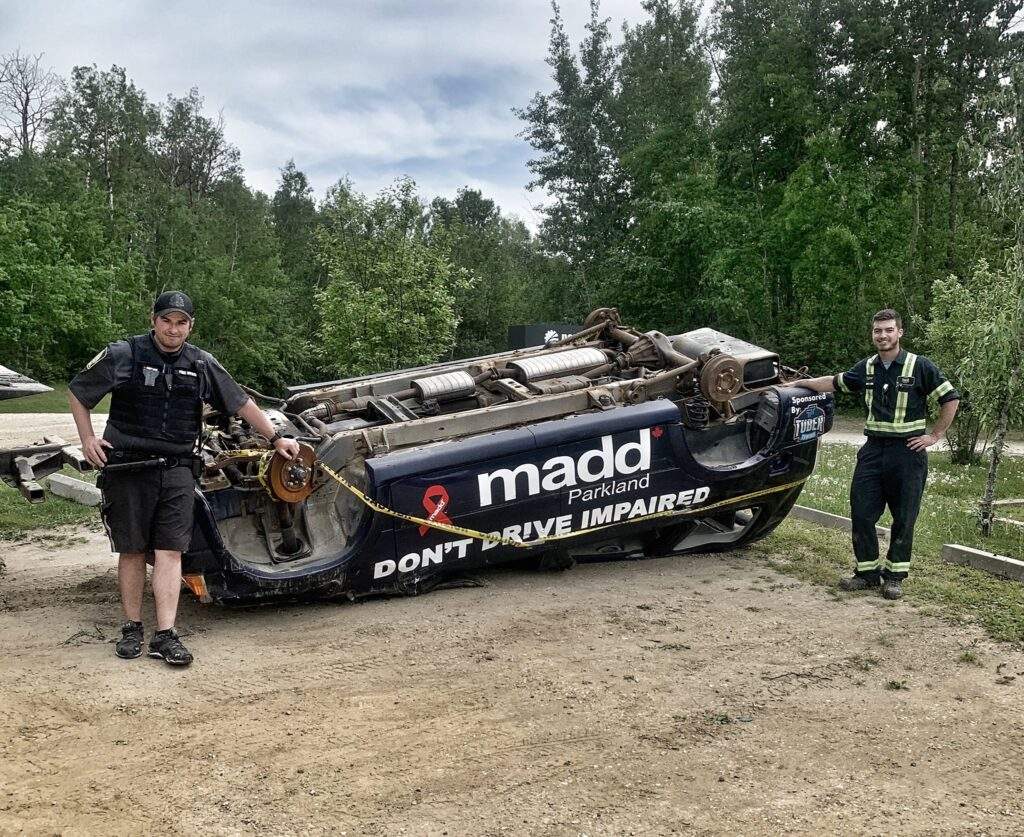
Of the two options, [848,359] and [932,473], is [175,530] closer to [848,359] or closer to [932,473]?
[932,473]

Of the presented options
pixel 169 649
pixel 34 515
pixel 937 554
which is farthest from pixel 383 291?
pixel 169 649

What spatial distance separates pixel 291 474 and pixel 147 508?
91cm

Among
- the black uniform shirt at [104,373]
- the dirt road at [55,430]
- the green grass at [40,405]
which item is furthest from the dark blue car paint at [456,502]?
the green grass at [40,405]

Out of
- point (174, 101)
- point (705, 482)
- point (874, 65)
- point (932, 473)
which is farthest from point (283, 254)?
point (705, 482)

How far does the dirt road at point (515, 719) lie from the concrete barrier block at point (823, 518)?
2.52m

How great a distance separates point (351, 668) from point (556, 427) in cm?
214

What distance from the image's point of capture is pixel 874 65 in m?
27.2

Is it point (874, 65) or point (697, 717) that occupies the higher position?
point (874, 65)

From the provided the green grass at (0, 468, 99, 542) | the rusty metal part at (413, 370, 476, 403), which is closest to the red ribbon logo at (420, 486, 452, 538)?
the rusty metal part at (413, 370, 476, 403)

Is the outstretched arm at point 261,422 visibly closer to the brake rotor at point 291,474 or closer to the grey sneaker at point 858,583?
the brake rotor at point 291,474

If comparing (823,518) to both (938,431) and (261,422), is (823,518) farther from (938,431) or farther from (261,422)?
(261,422)

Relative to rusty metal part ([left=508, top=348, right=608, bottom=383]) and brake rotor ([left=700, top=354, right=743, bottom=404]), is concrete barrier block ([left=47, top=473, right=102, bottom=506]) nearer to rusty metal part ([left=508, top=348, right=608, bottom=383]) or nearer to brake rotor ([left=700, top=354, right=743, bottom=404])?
rusty metal part ([left=508, top=348, right=608, bottom=383])

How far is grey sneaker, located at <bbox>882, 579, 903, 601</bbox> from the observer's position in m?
6.09

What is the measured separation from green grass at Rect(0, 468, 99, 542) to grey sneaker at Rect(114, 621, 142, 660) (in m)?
4.10
